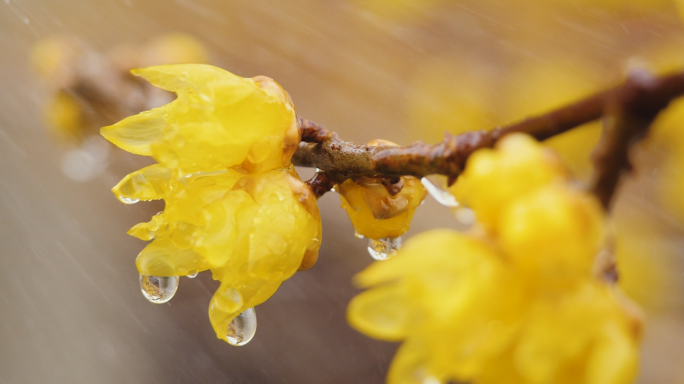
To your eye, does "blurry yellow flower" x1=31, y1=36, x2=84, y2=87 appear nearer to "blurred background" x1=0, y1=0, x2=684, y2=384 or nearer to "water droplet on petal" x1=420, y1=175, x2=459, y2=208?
"blurred background" x1=0, y1=0, x2=684, y2=384

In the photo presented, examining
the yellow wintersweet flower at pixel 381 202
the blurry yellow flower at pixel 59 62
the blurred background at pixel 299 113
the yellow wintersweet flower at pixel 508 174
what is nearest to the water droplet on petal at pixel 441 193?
the yellow wintersweet flower at pixel 381 202

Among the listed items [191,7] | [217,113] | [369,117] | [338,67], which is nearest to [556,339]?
[217,113]

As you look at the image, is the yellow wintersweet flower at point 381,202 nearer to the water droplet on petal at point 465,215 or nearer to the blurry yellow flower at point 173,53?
the water droplet on petal at point 465,215

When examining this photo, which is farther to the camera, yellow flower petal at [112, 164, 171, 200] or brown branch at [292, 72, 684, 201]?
yellow flower petal at [112, 164, 171, 200]

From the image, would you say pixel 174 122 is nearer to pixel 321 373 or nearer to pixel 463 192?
pixel 463 192

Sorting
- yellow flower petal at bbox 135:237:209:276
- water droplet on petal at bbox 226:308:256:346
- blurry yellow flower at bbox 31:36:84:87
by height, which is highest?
yellow flower petal at bbox 135:237:209:276

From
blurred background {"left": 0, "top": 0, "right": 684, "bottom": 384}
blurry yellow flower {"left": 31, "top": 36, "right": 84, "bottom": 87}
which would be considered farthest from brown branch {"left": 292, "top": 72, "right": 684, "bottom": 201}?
blurry yellow flower {"left": 31, "top": 36, "right": 84, "bottom": 87}
